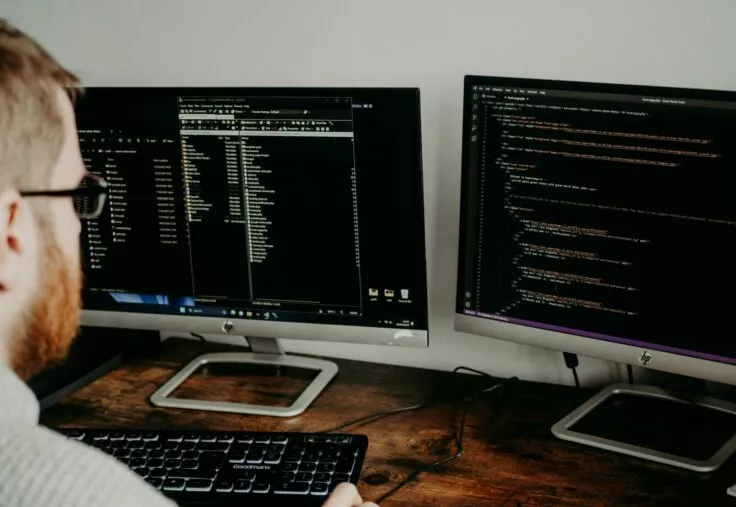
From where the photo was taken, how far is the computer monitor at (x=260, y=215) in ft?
4.88

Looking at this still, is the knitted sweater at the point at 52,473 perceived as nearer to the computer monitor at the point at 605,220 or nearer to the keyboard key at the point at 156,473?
the keyboard key at the point at 156,473

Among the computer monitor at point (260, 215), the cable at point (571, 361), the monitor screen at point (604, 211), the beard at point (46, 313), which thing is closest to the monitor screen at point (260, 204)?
the computer monitor at point (260, 215)

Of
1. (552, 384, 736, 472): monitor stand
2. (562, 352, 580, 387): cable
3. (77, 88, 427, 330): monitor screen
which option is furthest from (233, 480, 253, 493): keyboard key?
(562, 352, 580, 387): cable

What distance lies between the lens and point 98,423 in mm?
1546

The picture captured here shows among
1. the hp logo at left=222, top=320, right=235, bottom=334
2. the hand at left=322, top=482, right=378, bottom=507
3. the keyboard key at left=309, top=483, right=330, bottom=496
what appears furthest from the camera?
A: the hp logo at left=222, top=320, right=235, bottom=334

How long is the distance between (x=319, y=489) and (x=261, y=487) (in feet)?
0.26

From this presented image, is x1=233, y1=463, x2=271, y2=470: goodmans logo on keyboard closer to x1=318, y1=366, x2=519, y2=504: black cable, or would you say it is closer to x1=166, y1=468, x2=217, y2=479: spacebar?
x1=166, y1=468, x2=217, y2=479: spacebar

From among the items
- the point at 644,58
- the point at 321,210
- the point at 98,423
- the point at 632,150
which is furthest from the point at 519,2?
the point at 98,423

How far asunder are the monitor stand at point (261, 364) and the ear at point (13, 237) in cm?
63

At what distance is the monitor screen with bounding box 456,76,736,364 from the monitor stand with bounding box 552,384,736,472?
0.14 metres

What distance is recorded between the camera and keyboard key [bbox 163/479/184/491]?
1.29 meters

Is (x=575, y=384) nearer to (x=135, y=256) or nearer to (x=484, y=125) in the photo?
(x=484, y=125)

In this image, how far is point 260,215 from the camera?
1.55 meters

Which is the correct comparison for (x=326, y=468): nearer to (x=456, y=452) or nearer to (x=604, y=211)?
(x=456, y=452)
